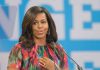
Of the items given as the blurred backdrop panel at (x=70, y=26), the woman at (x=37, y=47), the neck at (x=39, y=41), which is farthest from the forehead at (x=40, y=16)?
the blurred backdrop panel at (x=70, y=26)

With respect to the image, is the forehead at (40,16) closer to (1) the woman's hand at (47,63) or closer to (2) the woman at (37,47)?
(2) the woman at (37,47)

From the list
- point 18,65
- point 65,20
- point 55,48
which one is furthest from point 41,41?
point 65,20

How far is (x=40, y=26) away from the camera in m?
1.63

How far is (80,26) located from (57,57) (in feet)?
3.05

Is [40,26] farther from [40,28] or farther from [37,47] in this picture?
[37,47]

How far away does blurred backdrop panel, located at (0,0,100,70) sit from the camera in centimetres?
251

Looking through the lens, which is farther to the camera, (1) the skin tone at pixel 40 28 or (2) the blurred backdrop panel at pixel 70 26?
(2) the blurred backdrop panel at pixel 70 26

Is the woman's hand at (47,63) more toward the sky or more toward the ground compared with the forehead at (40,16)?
more toward the ground

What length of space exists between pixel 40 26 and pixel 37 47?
0.11m

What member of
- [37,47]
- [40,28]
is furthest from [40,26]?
[37,47]

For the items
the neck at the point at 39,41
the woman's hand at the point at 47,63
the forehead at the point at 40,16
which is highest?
the forehead at the point at 40,16

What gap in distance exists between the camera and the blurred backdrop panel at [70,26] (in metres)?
2.51

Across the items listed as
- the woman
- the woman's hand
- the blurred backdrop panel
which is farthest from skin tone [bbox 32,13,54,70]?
the blurred backdrop panel

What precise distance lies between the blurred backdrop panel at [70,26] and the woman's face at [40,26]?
870mm
